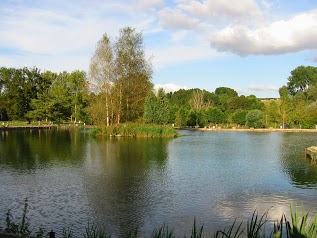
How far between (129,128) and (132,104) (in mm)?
5602

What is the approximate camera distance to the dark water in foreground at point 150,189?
391 inches

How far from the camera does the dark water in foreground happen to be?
32.6 feet

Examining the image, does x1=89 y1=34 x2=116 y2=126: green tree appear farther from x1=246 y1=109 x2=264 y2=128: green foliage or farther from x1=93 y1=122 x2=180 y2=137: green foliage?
x1=246 y1=109 x2=264 y2=128: green foliage

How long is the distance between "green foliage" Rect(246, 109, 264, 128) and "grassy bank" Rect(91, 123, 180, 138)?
22.3m

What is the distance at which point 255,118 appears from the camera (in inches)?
2334

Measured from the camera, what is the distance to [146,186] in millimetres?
13883

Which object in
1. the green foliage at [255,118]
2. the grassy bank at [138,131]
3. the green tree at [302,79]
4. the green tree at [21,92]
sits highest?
the green tree at [302,79]

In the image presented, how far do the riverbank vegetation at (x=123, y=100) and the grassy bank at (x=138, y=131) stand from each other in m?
1.98

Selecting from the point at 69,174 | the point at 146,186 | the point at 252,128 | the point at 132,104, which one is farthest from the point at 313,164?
the point at 252,128

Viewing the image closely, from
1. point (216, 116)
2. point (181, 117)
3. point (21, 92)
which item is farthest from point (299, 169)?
point (21, 92)

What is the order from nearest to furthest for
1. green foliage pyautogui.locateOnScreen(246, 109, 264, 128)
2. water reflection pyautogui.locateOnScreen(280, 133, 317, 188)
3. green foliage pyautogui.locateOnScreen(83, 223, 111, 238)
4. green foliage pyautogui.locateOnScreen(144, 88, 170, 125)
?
green foliage pyautogui.locateOnScreen(83, 223, 111, 238)
water reflection pyautogui.locateOnScreen(280, 133, 317, 188)
green foliage pyautogui.locateOnScreen(144, 88, 170, 125)
green foliage pyautogui.locateOnScreen(246, 109, 264, 128)

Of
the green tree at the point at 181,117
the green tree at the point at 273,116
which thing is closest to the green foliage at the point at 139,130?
the green tree at the point at 181,117

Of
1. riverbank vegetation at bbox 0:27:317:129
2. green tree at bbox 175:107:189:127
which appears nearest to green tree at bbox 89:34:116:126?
riverbank vegetation at bbox 0:27:317:129

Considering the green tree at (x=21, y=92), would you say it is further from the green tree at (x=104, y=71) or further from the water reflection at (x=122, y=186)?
the water reflection at (x=122, y=186)
